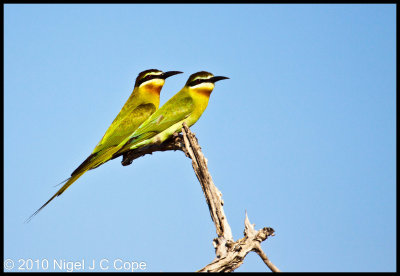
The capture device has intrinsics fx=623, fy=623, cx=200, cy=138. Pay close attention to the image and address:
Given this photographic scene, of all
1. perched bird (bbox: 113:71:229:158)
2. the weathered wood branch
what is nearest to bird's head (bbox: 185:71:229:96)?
perched bird (bbox: 113:71:229:158)

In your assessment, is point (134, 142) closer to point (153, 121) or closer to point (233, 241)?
point (153, 121)

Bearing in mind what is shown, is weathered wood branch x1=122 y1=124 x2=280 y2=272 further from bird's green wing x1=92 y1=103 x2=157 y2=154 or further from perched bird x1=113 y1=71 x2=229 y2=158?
bird's green wing x1=92 y1=103 x2=157 y2=154

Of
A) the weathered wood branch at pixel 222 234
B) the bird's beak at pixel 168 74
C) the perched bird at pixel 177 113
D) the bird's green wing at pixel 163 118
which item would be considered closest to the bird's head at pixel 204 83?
the perched bird at pixel 177 113

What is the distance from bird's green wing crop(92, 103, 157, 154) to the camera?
6371mm

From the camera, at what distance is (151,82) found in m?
7.06

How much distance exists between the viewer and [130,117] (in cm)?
665

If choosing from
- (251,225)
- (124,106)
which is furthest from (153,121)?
(251,225)

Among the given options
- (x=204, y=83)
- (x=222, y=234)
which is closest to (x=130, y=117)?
(x=204, y=83)

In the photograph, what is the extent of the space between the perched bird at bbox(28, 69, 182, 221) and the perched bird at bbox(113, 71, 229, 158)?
0.12 m

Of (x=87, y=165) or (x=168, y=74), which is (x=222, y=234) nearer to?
(x=87, y=165)

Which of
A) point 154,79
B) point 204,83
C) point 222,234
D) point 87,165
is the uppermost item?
point 154,79

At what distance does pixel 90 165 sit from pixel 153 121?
79cm

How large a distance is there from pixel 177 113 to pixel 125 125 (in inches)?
22.3

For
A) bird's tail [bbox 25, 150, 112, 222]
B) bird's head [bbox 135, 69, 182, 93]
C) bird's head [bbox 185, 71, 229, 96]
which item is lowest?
bird's tail [bbox 25, 150, 112, 222]
